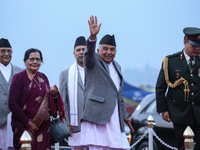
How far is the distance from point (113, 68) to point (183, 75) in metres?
0.97

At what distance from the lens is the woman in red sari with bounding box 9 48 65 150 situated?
5.40m

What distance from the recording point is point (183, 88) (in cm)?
554

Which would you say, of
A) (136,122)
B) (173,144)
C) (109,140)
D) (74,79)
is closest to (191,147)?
(109,140)

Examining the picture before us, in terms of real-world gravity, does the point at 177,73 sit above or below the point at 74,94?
above

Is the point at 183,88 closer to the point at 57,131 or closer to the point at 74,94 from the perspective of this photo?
the point at 57,131

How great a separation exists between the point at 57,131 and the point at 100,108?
0.78 m

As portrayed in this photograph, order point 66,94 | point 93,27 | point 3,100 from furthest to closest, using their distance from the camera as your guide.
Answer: point 66,94, point 3,100, point 93,27

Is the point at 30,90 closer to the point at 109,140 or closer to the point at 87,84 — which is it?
the point at 87,84

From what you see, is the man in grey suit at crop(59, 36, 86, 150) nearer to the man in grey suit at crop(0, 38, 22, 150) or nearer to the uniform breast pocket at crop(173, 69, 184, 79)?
the man in grey suit at crop(0, 38, 22, 150)

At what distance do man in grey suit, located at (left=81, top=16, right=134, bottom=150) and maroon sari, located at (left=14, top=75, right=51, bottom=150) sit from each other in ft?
1.74

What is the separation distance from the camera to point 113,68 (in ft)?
19.0

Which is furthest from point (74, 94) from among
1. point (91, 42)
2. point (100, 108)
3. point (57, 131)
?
point (91, 42)

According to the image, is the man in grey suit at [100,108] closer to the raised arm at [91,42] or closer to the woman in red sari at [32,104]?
the raised arm at [91,42]

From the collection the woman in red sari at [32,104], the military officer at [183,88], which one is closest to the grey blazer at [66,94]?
the woman in red sari at [32,104]
